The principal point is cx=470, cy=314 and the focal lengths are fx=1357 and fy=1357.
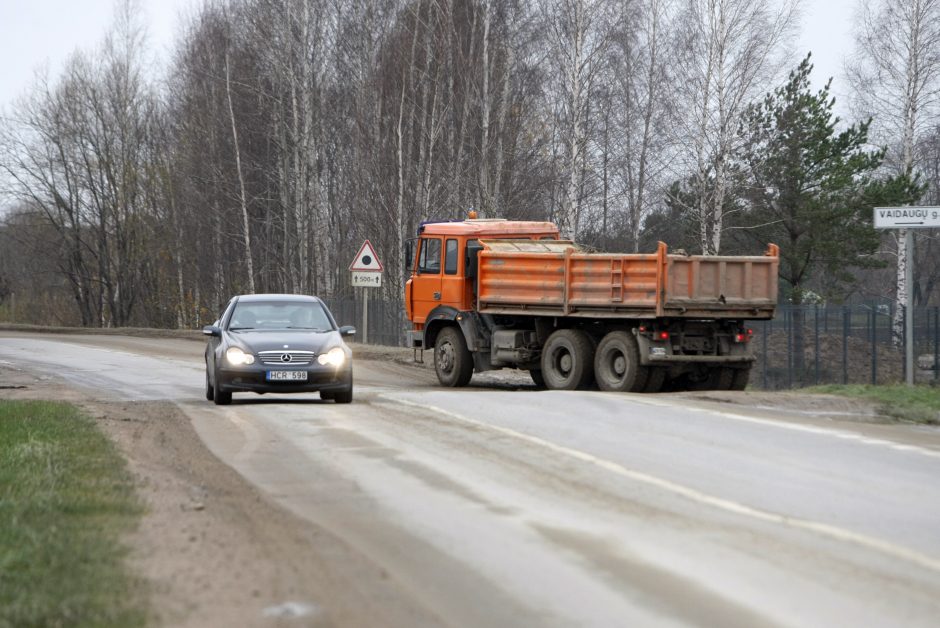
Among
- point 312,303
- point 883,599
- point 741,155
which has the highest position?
point 741,155

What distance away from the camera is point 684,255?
69.2 ft

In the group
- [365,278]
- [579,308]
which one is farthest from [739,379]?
[365,278]

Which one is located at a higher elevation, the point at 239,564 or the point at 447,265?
the point at 447,265

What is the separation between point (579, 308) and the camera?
2220cm

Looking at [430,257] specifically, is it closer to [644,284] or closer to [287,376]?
[644,284]

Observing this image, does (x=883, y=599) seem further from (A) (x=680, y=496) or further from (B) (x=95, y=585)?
(B) (x=95, y=585)

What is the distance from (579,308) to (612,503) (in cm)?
1312

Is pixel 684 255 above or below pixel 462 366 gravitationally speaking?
above

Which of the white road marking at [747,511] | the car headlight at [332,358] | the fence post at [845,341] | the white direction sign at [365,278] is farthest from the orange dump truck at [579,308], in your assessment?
the white road marking at [747,511]

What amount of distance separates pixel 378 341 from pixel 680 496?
32.1 m

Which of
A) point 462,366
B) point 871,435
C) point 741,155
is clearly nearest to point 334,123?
point 741,155

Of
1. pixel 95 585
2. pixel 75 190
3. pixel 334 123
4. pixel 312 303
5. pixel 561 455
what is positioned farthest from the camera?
pixel 75 190

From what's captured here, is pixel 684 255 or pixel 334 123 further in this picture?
pixel 334 123

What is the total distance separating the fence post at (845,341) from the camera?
87.9 ft
